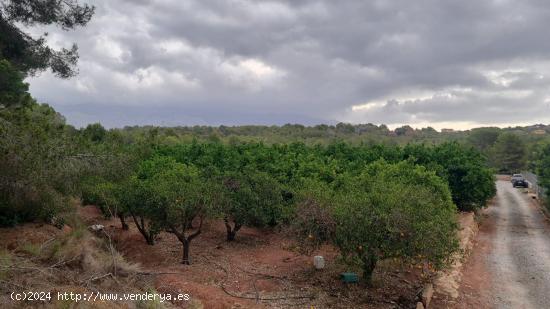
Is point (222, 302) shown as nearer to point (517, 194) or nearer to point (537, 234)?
point (537, 234)

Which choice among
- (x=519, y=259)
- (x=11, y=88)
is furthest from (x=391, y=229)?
(x=519, y=259)

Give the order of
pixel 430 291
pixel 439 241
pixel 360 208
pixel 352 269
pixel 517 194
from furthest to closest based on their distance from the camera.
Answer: pixel 517 194 → pixel 352 269 → pixel 430 291 → pixel 360 208 → pixel 439 241

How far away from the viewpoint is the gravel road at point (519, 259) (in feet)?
46.9

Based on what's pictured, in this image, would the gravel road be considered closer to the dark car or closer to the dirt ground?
the dirt ground

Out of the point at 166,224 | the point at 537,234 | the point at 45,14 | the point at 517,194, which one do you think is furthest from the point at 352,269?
the point at 517,194

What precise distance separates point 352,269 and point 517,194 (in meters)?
43.9

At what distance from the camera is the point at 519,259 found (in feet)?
65.7

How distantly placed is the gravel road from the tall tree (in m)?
16.2

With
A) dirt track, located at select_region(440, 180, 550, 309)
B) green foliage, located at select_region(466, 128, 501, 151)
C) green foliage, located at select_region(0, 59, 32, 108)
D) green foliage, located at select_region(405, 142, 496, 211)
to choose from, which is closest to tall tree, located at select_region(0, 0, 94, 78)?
green foliage, located at select_region(0, 59, 32, 108)

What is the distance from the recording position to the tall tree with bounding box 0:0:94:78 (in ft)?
44.4

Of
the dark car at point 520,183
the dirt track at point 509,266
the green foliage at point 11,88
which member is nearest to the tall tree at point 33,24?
the green foliage at point 11,88

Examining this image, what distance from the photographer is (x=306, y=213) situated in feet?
43.3

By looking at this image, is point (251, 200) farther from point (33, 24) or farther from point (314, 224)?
point (33, 24)

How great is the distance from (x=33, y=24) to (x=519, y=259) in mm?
21813
